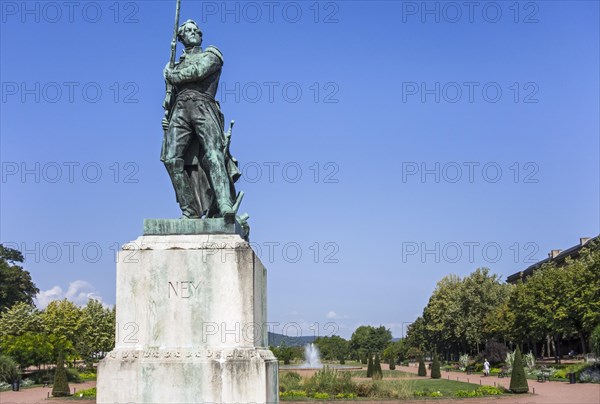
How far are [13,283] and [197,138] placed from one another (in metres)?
76.5

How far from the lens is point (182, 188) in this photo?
394 inches

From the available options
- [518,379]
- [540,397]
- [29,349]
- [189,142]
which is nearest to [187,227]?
[189,142]

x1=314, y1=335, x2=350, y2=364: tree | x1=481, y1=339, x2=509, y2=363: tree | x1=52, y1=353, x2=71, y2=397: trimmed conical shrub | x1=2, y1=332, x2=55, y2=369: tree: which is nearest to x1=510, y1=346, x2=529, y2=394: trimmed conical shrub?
x1=481, y1=339, x2=509, y2=363: tree

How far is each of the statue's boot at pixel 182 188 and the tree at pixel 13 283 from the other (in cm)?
7092

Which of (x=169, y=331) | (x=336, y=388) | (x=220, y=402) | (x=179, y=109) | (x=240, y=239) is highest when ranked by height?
(x=179, y=109)

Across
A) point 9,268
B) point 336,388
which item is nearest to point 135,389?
point 336,388

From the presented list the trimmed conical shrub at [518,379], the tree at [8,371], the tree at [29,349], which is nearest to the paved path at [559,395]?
the trimmed conical shrub at [518,379]

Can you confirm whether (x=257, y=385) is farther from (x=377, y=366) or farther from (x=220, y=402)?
(x=377, y=366)

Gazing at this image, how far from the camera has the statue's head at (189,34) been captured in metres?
10.3

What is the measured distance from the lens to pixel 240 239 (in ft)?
31.1

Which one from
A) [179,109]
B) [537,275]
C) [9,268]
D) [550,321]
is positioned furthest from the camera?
[9,268]

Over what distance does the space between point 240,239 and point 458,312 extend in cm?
7635

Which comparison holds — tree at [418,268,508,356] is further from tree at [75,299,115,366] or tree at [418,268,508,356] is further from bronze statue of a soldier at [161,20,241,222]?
bronze statue of a soldier at [161,20,241,222]

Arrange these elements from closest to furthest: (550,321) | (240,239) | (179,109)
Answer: (240,239)
(179,109)
(550,321)
